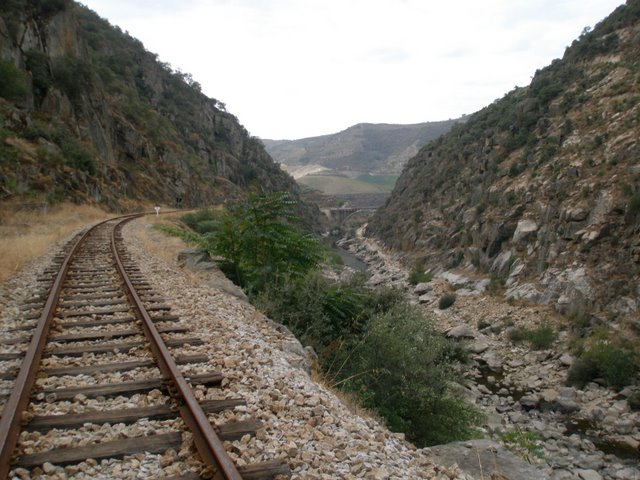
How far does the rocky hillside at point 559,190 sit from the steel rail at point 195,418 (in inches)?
822

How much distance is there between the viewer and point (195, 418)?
3844 mm

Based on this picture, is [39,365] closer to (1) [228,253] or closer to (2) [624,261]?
(1) [228,253]

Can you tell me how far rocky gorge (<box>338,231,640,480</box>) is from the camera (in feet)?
36.7

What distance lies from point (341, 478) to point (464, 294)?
30145 millimetres

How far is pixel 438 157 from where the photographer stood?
7112 centimetres

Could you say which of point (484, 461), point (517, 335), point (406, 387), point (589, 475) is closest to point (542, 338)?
point (517, 335)

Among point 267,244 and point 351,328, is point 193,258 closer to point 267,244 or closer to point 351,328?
point 267,244

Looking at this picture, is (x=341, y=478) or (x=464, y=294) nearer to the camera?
(x=341, y=478)

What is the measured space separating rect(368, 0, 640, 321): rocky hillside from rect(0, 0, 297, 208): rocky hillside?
1786 centimetres

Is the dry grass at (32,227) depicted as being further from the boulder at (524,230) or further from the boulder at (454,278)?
the boulder at (524,230)

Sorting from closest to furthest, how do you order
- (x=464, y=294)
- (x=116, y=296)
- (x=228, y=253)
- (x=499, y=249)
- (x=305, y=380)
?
(x=305, y=380) → (x=116, y=296) → (x=228, y=253) → (x=464, y=294) → (x=499, y=249)

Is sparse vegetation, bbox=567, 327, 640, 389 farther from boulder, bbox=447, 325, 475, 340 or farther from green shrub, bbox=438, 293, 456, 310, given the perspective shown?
green shrub, bbox=438, 293, 456, 310

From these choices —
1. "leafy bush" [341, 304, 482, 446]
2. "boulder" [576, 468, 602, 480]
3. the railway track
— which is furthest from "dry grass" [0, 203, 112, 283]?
"boulder" [576, 468, 602, 480]

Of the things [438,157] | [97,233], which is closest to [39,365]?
[97,233]
